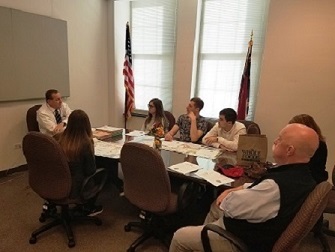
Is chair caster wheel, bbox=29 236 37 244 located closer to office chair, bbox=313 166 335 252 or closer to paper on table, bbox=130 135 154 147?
paper on table, bbox=130 135 154 147

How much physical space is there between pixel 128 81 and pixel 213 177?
3014 mm

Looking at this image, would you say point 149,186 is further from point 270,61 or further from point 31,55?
point 31,55

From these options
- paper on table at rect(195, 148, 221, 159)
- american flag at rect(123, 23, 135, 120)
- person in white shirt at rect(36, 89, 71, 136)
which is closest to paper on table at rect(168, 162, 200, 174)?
paper on table at rect(195, 148, 221, 159)

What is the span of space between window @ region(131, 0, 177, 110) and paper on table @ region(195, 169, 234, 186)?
2567 mm

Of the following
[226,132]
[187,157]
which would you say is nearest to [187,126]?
[226,132]

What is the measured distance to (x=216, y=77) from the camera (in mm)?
3898

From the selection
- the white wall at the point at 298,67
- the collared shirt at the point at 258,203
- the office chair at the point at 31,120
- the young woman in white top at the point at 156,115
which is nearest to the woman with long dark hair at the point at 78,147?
the collared shirt at the point at 258,203

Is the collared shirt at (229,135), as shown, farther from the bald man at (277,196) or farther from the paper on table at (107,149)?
the bald man at (277,196)

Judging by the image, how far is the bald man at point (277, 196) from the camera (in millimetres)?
1143

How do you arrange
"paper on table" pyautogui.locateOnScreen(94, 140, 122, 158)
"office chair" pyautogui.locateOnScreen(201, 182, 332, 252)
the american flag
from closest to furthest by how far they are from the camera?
"office chair" pyautogui.locateOnScreen(201, 182, 332, 252) < "paper on table" pyautogui.locateOnScreen(94, 140, 122, 158) < the american flag

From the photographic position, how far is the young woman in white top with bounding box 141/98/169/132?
314 cm

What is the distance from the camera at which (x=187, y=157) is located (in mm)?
2197

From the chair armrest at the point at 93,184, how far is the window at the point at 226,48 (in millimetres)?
2375

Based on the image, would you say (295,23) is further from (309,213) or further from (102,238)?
(102,238)
